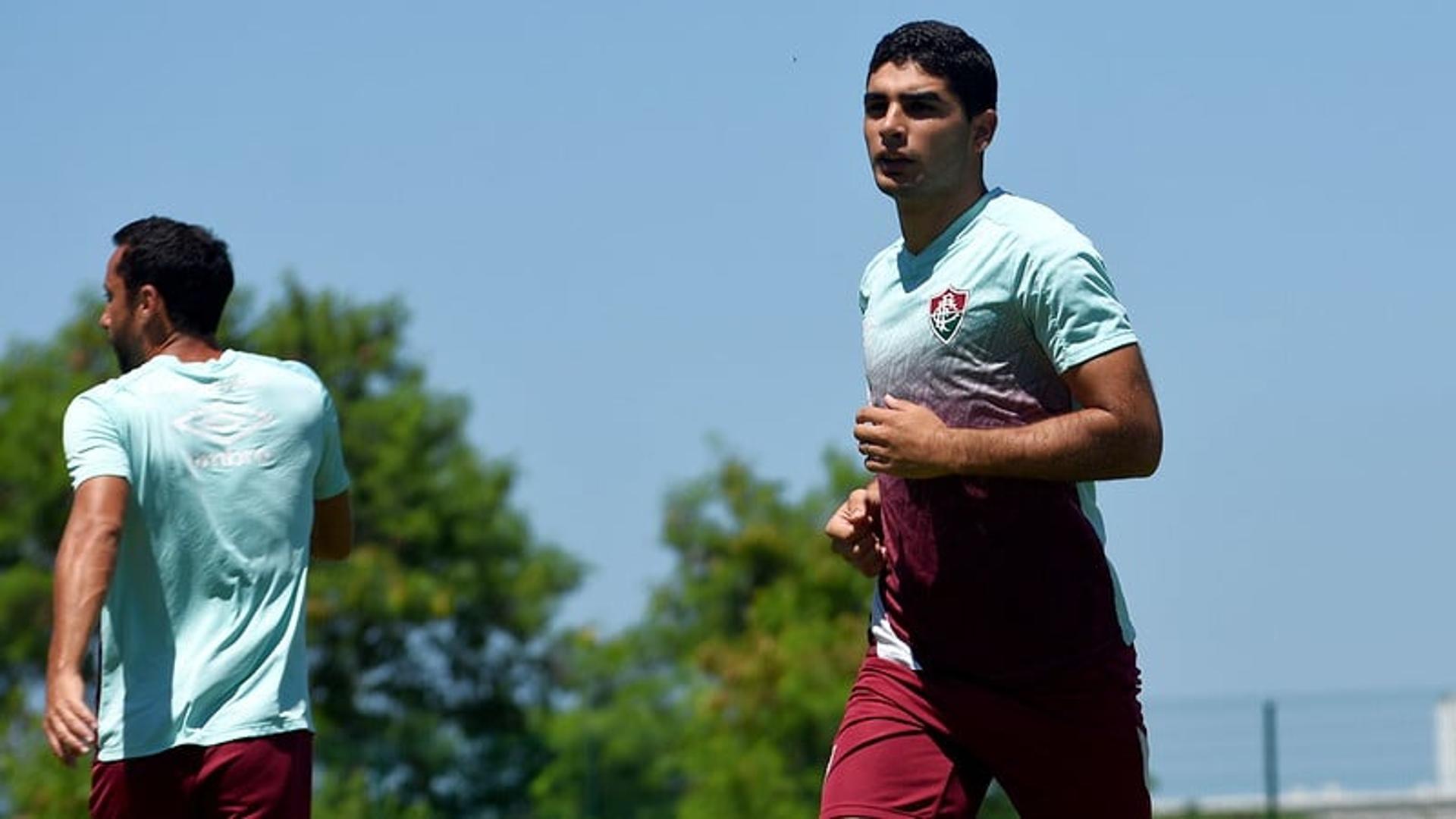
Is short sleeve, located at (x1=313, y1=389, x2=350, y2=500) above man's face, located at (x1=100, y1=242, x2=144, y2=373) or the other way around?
the other way around

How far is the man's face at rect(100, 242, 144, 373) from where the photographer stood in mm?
6559

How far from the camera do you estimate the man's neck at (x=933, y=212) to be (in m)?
5.74

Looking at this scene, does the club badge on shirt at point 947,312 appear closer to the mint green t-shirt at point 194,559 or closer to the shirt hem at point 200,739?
the mint green t-shirt at point 194,559

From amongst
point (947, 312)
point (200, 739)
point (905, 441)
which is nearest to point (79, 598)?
point (200, 739)

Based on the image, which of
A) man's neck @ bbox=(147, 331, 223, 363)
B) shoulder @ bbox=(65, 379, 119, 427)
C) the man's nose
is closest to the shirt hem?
shoulder @ bbox=(65, 379, 119, 427)

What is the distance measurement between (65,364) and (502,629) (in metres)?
8.12

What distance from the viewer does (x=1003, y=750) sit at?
574 cm

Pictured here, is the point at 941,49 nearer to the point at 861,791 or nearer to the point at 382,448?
the point at 861,791

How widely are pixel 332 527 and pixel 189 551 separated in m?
0.60

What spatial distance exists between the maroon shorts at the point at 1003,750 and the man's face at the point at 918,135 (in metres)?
1.06

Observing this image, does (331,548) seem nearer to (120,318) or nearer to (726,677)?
(120,318)

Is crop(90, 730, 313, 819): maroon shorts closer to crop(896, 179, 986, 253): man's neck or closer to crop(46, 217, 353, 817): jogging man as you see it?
crop(46, 217, 353, 817): jogging man

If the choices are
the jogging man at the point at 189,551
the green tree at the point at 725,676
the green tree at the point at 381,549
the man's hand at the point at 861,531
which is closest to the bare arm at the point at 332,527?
the jogging man at the point at 189,551

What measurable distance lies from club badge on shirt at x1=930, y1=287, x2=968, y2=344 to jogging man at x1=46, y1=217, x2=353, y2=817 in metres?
1.76
